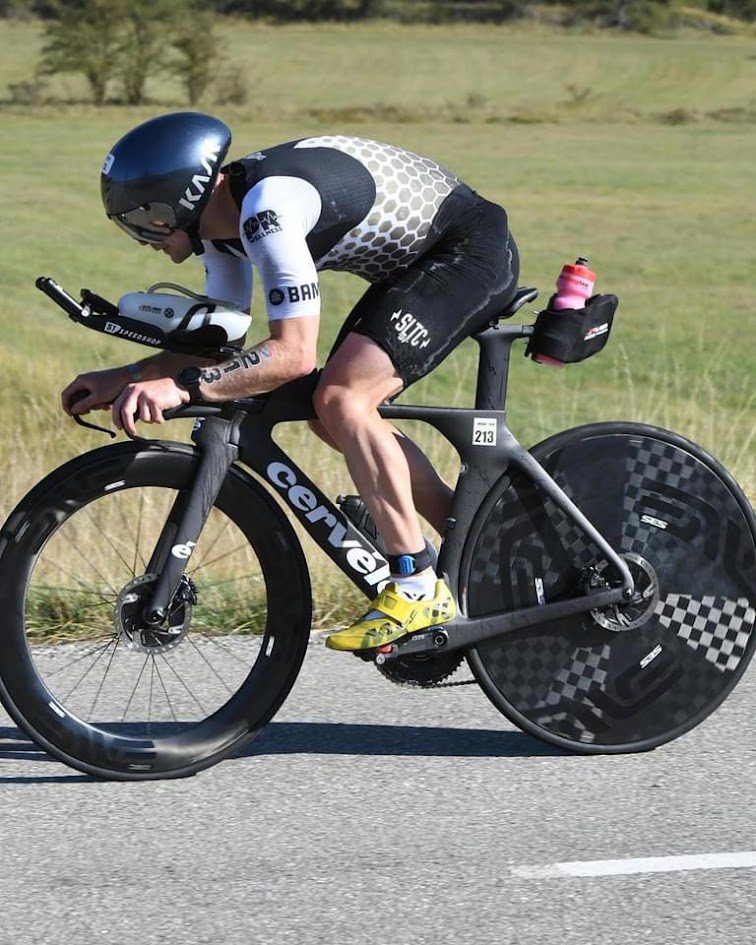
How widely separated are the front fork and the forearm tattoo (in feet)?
0.56

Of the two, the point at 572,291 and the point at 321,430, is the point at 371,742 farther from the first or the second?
the point at 572,291

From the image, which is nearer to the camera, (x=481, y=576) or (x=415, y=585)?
(x=415, y=585)

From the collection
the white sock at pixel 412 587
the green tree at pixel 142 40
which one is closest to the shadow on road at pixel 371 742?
the white sock at pixel 412 587

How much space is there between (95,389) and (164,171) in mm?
585

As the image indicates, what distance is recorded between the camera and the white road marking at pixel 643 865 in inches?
136

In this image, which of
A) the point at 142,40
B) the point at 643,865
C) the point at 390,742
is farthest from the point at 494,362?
the point at 142,40

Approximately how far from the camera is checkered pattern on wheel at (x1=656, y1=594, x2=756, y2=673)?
4340 millimetres

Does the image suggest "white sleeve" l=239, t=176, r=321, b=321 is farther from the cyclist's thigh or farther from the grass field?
the grass field

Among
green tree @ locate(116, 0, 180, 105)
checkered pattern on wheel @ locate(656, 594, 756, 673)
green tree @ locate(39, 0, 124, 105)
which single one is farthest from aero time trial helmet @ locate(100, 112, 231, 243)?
green tree @ locate(116, 0, 180, 105)

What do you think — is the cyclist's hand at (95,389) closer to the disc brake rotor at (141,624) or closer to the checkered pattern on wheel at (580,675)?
the disc brake rotor at (141,624)

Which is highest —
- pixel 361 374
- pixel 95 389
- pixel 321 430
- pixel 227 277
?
A: pixel 227 277

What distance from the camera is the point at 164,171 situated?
3.80m

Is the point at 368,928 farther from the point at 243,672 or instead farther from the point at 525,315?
the point at 525,315

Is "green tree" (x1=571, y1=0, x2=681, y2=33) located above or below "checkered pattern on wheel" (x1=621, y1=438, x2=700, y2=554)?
below
